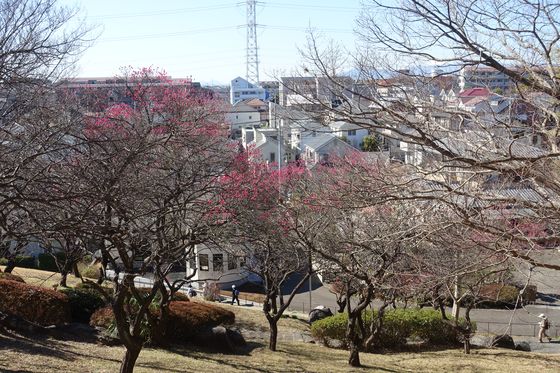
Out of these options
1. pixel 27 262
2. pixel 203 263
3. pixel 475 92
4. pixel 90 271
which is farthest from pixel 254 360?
pixel 27 262

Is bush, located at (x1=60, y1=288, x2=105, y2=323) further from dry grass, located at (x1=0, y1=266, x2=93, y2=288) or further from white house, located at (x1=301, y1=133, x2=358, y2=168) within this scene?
white house, located at (x1=301, y1=133, x2=358, y2=168)

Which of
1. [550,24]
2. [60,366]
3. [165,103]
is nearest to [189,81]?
[165,103]

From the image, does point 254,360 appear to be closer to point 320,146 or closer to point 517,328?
point 517,328

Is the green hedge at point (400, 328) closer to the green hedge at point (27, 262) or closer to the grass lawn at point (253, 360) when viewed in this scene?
the grass lawn at point (253, 360)

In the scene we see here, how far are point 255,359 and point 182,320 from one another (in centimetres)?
194

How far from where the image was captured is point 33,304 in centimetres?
1183

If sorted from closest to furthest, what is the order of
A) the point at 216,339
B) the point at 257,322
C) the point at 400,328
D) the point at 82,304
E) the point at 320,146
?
the point at 216,339
the point at 82,304
the point at 400,328
the point at 257,322
the point at 320,146

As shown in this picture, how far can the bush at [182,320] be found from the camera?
12521mm

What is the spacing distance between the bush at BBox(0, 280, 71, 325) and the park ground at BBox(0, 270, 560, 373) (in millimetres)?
841

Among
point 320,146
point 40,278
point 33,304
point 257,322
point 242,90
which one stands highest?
point 242,90

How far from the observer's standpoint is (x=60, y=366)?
9.02 meters

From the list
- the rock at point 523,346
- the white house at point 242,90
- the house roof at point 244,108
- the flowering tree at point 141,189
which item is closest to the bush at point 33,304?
the flowering tree at point 141,189

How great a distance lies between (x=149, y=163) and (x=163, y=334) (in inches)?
197

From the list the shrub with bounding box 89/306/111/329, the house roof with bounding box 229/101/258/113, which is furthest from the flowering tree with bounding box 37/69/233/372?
the house roof with bounding box 229/101/258/113
